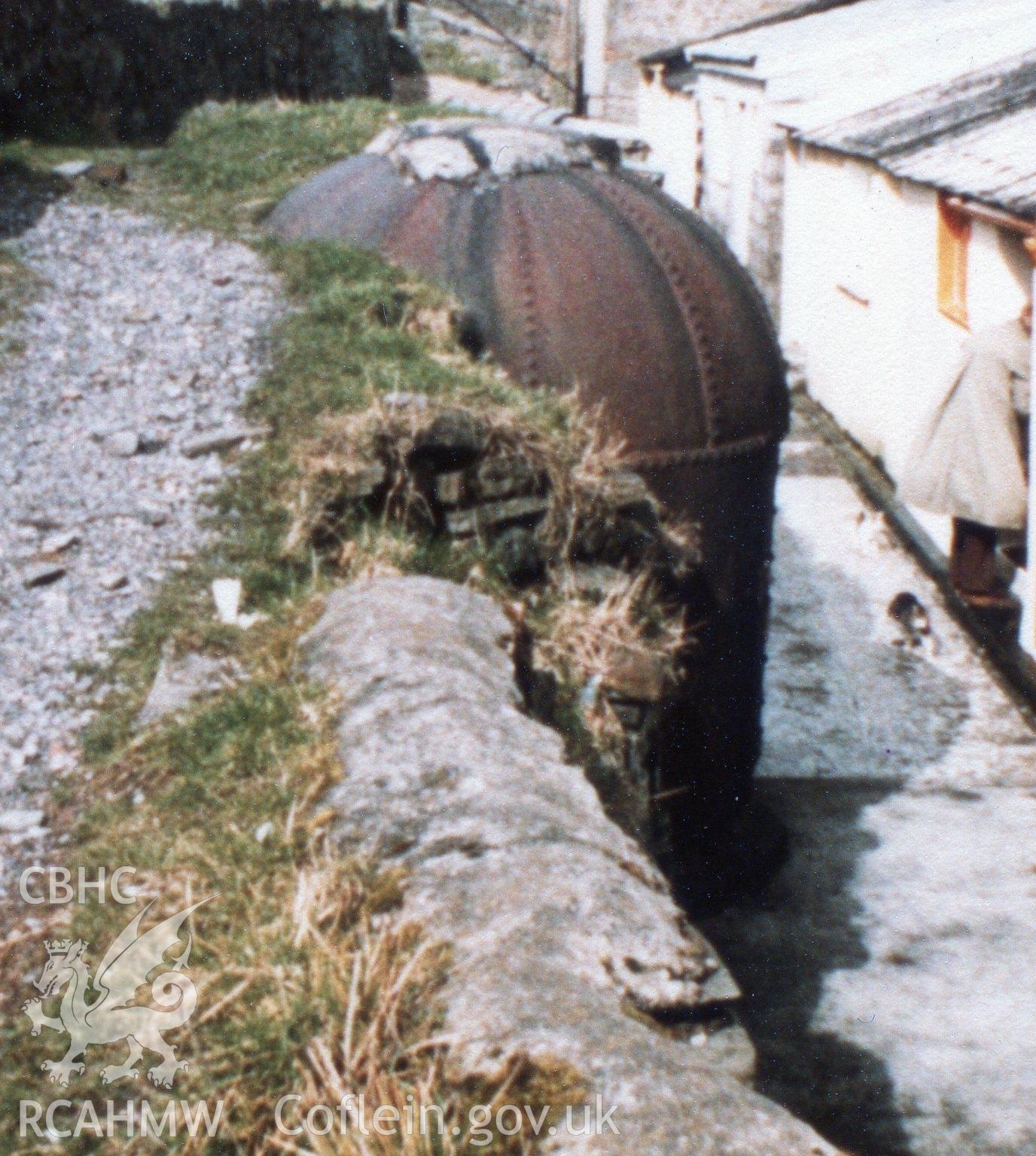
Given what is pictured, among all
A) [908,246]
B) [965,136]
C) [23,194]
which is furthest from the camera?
[908,246]

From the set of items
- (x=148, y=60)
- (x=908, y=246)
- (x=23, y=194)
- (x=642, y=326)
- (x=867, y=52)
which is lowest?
(x=642, y=326)

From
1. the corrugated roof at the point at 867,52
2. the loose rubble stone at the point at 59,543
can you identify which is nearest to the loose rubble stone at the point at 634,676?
the loose rubble stone at the point at 59,543

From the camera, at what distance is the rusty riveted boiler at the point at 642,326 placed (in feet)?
18.6

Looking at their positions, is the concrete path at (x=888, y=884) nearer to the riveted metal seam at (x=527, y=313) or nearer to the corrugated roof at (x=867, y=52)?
the riveted metal seam at (x=527, y=313)

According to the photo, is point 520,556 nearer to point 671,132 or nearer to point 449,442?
point 449,442

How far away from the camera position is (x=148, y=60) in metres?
11.5

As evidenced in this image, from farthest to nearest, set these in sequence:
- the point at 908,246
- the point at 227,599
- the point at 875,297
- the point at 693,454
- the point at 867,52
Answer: the point at 867,52 → the point at 875,297 → the point at 908,246 → the point at 693,454 → the point at 227,599

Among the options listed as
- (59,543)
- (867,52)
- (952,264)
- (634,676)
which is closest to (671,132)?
(867,52)

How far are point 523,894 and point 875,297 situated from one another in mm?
11316

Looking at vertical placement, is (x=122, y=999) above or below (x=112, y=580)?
below

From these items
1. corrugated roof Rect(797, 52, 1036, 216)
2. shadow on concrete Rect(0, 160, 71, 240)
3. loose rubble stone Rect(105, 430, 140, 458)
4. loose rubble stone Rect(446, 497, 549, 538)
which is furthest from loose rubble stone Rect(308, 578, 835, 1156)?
corrugated roof Rect(797, 52, 1036, 216)

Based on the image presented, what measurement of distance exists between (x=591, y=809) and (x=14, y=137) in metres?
8.54

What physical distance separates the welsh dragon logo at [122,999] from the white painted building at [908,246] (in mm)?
6900

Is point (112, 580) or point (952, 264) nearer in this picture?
point (112, 580)
